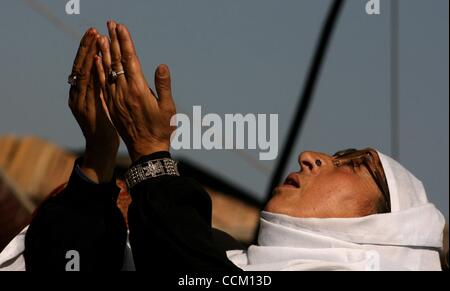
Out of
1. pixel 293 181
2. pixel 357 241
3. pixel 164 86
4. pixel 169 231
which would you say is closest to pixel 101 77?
pixel 164 86

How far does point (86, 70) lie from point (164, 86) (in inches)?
13.5

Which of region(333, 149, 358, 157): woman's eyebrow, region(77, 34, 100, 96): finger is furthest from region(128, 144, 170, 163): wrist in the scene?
region(333, 149, 358, 157): woman's eyebrow

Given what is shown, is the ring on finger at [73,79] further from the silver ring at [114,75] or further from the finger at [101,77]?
the silver ring at [114,75]

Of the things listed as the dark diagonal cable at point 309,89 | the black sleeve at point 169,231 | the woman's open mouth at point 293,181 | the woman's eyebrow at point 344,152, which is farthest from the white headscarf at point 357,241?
the dark diagonal cable at point 309,89

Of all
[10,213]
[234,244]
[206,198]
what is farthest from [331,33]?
[206,198]

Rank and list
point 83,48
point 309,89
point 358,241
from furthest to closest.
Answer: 1. point 309,89
2. point 358,241
3. point 83,48

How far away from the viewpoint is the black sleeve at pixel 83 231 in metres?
3.97

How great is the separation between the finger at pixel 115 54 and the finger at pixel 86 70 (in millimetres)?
117

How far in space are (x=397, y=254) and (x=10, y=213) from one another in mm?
2847

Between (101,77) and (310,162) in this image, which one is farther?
(310,162)

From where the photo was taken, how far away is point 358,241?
3918mm

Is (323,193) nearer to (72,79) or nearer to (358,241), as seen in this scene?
(358,241)

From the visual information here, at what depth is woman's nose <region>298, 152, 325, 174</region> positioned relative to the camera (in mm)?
4082
